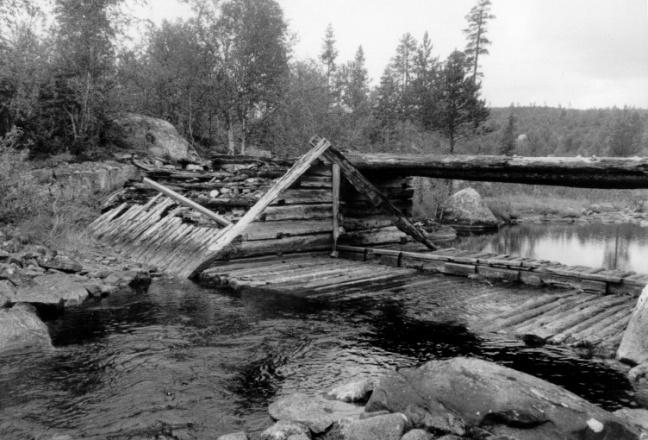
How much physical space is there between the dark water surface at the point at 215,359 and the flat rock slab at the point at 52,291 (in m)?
0.25

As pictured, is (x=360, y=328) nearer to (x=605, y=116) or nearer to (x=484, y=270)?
(x=484, y=270)

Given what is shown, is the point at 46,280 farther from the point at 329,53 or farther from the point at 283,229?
the point at 329,53

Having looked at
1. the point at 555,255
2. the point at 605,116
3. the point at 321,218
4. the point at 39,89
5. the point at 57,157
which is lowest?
the point at 555,255

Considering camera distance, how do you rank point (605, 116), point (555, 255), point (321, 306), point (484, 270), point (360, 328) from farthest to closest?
1. point (605, 116)
2. point (555, 255)
3. point (484, 270)
4. point (321, 306)
5. point (360, 328)

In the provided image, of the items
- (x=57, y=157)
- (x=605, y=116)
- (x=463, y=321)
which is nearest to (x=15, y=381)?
(x=463, y=321)

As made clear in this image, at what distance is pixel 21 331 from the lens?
576 cm

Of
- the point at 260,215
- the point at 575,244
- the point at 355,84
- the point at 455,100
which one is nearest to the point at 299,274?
the point at 260,215

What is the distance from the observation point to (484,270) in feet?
31.2

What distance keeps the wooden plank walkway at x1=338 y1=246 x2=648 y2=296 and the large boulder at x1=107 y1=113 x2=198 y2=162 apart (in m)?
8.84

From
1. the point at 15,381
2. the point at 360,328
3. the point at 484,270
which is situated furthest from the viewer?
the point at 484,270

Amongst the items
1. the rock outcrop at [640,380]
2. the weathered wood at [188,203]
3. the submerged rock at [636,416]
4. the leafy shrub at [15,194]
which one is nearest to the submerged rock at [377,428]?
the submerged rock at [636,416]

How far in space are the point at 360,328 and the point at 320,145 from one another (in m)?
4.80

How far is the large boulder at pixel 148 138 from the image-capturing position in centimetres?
1728

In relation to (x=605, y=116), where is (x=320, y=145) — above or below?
below
